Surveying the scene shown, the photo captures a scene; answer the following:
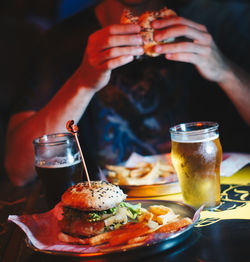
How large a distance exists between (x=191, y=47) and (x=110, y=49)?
45 centimetres

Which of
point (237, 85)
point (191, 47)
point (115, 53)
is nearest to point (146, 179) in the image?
point (115, 53)

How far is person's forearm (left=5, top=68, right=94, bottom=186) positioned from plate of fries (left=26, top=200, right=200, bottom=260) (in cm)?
103

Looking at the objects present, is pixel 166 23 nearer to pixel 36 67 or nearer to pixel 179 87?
pixel 179 87

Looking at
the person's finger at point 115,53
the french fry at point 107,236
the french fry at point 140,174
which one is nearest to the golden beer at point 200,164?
the french fry at point 140,174

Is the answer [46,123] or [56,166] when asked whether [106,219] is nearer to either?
[56,166]

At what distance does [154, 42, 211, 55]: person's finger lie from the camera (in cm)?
174

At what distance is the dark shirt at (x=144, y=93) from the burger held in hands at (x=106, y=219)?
1.28 meters

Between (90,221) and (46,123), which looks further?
(46,123)

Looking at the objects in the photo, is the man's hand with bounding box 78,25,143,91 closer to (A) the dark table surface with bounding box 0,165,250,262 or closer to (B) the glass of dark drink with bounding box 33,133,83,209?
(B) the glass of dark drink with bounding box 33,133,83,209

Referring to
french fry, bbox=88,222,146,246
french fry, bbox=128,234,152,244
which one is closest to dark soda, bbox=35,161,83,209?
french fry, bbox=88,222,146,246

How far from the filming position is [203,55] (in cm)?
186

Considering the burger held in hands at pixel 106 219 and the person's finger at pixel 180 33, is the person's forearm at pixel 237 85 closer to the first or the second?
the person's finger at pixel 180 33

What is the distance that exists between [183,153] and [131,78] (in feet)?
4.61

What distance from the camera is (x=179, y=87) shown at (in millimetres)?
2787
